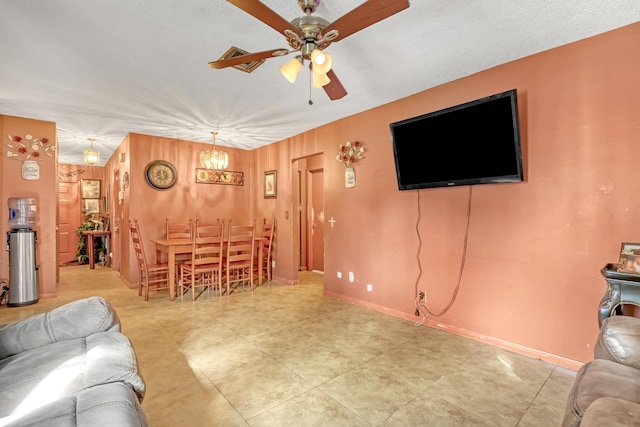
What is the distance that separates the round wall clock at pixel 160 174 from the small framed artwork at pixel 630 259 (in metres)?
5.42

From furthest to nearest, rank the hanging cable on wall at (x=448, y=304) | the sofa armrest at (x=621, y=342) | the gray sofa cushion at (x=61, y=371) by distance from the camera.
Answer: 1. the hanging cable on wall at (x=448, y=304)
2. the sofa armrest at (x=621, y=342)
3. the gray sofa cushion at (x=61, y=371)

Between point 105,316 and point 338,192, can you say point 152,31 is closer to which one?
point 105,316

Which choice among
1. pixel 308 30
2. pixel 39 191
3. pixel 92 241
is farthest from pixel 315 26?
pixel 92 241

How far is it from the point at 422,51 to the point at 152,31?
1983 millimetres

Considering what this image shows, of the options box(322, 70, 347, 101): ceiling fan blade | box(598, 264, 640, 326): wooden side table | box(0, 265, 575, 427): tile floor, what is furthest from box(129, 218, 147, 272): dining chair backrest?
box(598, 264, 640, 326): wooden side table

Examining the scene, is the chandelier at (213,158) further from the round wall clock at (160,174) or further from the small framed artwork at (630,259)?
the small framed artwork at (630,259)

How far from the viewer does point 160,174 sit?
16.1ft

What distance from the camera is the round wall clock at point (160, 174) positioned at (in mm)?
4789

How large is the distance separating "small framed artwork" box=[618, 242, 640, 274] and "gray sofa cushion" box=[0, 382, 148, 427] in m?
2.58

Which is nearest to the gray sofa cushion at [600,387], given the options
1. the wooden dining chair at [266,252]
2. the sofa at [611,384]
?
the sofa at [611,384]

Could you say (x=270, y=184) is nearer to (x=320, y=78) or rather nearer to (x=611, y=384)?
(x=320, y=78)

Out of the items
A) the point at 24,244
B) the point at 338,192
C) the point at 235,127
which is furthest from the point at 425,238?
the point at 24,244

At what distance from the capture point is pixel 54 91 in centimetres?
305

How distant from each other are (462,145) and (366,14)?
1617 millimetres
